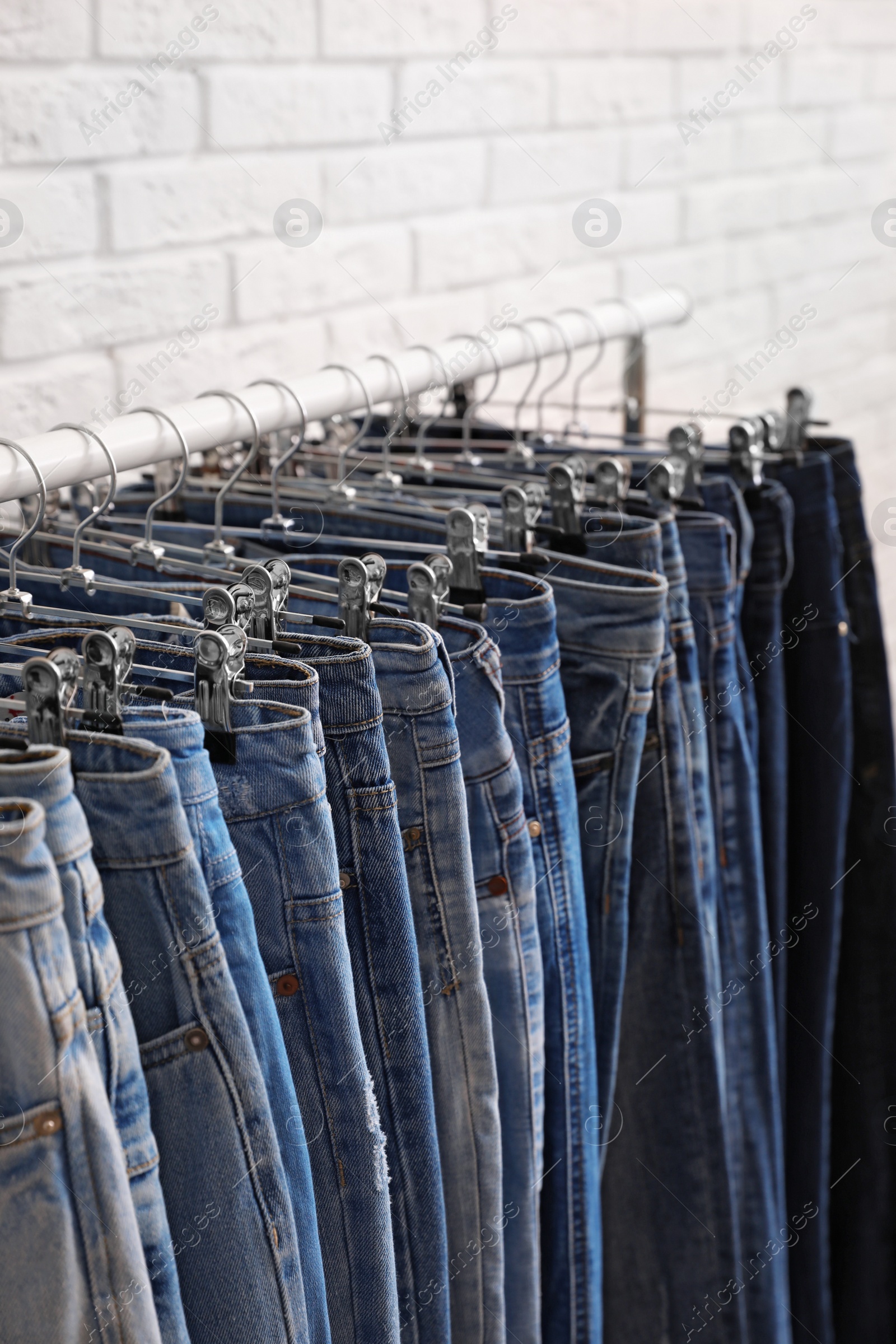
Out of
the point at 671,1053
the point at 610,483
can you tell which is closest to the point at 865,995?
the point at 671,1053

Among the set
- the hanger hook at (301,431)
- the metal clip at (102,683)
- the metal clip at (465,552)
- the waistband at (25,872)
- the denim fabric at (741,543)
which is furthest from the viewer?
the denim fabric at (741,543)

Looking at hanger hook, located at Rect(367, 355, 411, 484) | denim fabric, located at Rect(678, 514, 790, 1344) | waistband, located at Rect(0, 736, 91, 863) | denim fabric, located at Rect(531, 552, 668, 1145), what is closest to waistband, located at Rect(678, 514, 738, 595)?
denim fabric, located at Rect(678, 514, 790, 1344)

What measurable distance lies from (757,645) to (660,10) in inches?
52.6

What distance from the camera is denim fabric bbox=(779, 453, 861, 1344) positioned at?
3.58ft

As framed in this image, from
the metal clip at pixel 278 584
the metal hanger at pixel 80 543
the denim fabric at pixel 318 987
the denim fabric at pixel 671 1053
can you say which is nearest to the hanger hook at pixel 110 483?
the metal hanger at pixel 80 543

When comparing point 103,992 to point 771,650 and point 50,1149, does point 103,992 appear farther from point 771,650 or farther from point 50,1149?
point 771,650

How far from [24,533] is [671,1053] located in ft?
2.02

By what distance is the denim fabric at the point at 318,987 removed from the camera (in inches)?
24.3

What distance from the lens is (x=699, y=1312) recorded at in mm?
995

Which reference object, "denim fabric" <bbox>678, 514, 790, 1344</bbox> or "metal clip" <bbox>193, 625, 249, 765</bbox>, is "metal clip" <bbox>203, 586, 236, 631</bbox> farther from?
"denim fabric" <bbox>678, 514, 790, 1344</bbox>

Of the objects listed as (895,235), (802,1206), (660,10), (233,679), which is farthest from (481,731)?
(895,235)

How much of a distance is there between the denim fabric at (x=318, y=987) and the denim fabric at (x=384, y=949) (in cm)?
2

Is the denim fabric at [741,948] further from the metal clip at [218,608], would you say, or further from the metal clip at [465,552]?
the metal clip at [218,608]

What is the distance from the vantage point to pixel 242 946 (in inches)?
23.0
